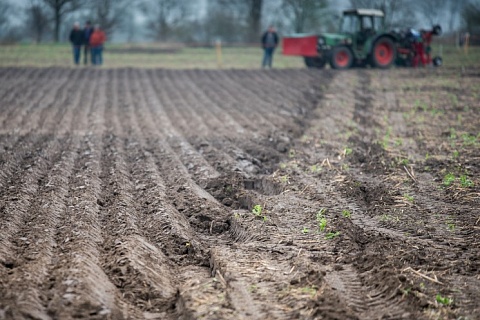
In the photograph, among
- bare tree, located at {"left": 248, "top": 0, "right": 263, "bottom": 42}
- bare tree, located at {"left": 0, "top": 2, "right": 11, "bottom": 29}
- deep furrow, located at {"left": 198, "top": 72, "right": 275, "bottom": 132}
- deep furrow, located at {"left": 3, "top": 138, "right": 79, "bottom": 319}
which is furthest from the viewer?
bare tree, located at {"left": 0, "top": 2, "right": 11, "bottom": 29}

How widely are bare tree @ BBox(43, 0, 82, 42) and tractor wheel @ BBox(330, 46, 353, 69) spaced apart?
28405 millimetres

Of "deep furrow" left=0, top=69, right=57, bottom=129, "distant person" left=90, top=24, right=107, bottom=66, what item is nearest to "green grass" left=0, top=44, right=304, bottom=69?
"distant person" left=90, top=24, right=107, bottom=66

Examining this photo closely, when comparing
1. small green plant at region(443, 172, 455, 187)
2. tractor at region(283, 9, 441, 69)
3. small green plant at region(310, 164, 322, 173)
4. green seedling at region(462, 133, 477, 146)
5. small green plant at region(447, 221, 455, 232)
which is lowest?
small green plant at region(447, 221, 455, 232)

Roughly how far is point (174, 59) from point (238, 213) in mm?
22491

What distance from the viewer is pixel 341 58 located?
22.5m

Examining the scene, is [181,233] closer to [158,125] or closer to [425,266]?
[425,266]

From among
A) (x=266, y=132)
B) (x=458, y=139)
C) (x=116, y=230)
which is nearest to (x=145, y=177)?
(x=116, y=230)

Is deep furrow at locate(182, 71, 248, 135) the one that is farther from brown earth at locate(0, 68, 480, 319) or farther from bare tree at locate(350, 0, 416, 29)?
bare tree at locate(350, 0, 416, 29)

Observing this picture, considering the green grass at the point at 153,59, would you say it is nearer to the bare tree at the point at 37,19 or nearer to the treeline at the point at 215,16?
the treeline at the point at 215,16

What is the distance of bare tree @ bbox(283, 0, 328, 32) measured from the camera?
138ft

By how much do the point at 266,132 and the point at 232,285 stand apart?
684 centimetres

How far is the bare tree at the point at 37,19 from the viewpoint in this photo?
4503cm

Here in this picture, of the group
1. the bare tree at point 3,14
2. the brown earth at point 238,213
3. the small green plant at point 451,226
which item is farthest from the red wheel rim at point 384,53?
the bare tree at point 3,14

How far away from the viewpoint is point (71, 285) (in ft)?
14.5
